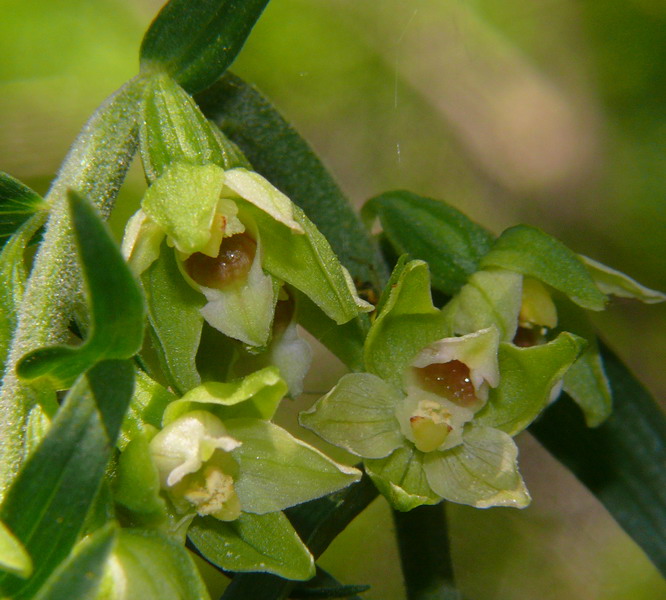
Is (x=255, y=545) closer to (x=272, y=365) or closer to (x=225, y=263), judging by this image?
(x=272, y=365)

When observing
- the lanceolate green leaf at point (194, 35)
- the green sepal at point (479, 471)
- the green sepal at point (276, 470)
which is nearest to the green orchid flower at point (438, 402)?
the green sepal at point (479, 471)

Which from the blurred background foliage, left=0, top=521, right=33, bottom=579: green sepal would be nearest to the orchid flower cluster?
left=0, top=521, right=33, bottom=579: green sepal

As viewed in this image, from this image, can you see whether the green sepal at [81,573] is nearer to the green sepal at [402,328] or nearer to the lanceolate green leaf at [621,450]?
the green sepal at [402,328]

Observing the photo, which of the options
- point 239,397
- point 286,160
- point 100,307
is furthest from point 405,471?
point 100,307

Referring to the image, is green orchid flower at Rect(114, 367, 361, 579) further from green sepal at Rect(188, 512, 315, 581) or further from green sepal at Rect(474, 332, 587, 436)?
green sepal at Rect(474, 332, 587, 436)

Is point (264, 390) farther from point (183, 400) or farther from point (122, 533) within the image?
point (122, 533)

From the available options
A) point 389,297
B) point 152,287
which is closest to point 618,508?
point 389,297

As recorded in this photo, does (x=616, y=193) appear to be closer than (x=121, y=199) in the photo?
No
